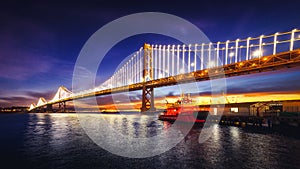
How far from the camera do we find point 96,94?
286 ft

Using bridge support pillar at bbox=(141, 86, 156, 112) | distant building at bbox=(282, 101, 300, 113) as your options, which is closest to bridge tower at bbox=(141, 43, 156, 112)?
bridge support pillar at bbox=(141, 86, 156, 112)

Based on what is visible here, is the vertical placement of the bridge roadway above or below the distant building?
above

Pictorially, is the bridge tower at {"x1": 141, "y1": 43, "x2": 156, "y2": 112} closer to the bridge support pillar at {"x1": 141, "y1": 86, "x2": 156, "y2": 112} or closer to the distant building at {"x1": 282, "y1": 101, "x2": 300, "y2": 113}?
the bridge support pillar at {"x1": 141, "y1": 86, "x2": 156, "y2": 112}

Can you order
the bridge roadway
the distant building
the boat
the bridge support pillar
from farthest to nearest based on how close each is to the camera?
the bridge support pillar, the boat, the distant building, the bridge roadway

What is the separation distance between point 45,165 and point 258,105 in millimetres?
43858

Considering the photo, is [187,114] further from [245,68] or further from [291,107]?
[291,107]

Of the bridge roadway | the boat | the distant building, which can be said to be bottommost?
the boat

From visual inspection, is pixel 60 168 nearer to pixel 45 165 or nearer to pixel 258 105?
pixel 45 165

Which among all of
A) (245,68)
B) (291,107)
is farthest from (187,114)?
(291,107)

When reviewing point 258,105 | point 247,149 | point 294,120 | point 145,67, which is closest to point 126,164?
point 247,149

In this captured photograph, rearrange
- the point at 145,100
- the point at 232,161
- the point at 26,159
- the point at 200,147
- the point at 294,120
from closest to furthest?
the point at 232,161 → the point at 26,159 → the point at 200,147 → the point at 294,120 → the point at 145,100

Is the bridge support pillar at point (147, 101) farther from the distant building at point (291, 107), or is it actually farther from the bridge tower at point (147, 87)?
the distant building at point (291, 107)

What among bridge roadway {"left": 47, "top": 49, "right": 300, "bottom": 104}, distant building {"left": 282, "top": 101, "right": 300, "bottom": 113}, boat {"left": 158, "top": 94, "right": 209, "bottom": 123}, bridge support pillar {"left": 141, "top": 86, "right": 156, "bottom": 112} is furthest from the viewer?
bridge support pillar {"left": 141, "top": 86, "right": 156, "bottom": 112}

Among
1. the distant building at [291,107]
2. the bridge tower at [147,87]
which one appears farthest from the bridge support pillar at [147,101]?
the distant building at [291,107]
